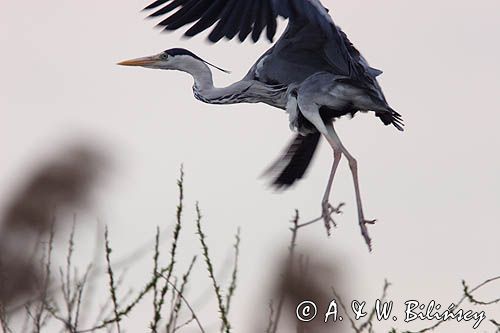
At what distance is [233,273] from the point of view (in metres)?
4.51

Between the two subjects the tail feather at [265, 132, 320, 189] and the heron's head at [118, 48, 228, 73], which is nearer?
A: the heron's head at [118, 48, 228, 73]

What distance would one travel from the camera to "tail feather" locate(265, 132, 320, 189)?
847 centimetres

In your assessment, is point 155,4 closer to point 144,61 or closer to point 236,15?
point 236,15

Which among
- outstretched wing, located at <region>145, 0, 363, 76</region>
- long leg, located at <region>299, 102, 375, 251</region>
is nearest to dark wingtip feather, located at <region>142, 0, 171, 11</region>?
outstretched wing, located at <region>145, 0, 363, 76</region>

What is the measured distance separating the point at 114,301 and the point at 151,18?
283 cm

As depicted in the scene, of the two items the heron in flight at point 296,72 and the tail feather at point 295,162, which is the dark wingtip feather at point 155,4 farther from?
the tail feather at point 295,162

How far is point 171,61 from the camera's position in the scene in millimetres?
8469

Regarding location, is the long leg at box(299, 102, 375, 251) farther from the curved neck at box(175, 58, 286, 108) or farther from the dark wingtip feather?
the dark wingtip feather

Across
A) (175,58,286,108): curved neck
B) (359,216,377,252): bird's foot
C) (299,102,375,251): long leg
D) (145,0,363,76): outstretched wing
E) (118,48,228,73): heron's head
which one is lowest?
(359,216,377,252): bird's foot

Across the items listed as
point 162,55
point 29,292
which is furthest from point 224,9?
point 29,292

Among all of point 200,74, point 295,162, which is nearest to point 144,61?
point 200,74

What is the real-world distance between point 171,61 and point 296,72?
3.45 ft

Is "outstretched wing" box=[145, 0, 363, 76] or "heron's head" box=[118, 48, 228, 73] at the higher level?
"outstretched wing" box=[145, 0, 363, 76]

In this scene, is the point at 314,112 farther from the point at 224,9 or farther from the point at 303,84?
the point at 224,9
